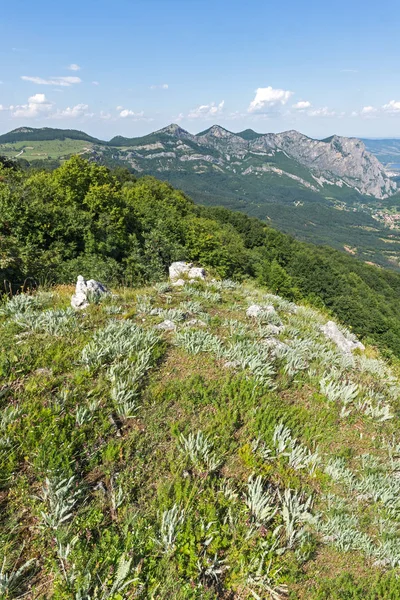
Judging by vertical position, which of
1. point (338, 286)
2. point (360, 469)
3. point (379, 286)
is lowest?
point (379, 286)

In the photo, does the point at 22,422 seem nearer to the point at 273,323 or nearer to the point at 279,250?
the point at 273,323

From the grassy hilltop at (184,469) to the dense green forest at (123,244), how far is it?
6.37 meters

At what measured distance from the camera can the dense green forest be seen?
19328mm

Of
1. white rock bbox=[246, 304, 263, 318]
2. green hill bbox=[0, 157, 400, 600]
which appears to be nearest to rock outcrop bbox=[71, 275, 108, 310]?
green hill bbox=[0, 157, 400, 600]

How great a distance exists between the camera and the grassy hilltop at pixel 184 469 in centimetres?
303

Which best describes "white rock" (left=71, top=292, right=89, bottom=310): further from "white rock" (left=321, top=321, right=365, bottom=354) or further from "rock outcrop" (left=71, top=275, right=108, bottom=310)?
"white rock" (left=321, top=321, right=365, bottom=354)

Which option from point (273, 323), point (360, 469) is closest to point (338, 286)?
point (273, 323)

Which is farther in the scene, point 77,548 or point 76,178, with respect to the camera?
point 76,178

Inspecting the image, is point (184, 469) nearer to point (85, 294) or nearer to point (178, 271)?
point (85, 294)

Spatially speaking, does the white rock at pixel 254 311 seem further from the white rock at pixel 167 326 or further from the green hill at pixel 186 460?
the white rock at pixel 167 326

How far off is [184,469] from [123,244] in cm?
2893

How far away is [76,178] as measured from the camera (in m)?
33.8

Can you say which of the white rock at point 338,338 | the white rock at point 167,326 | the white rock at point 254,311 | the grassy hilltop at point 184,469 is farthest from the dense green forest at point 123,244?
the white rock at point 338,338

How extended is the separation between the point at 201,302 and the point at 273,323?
2.49 m
